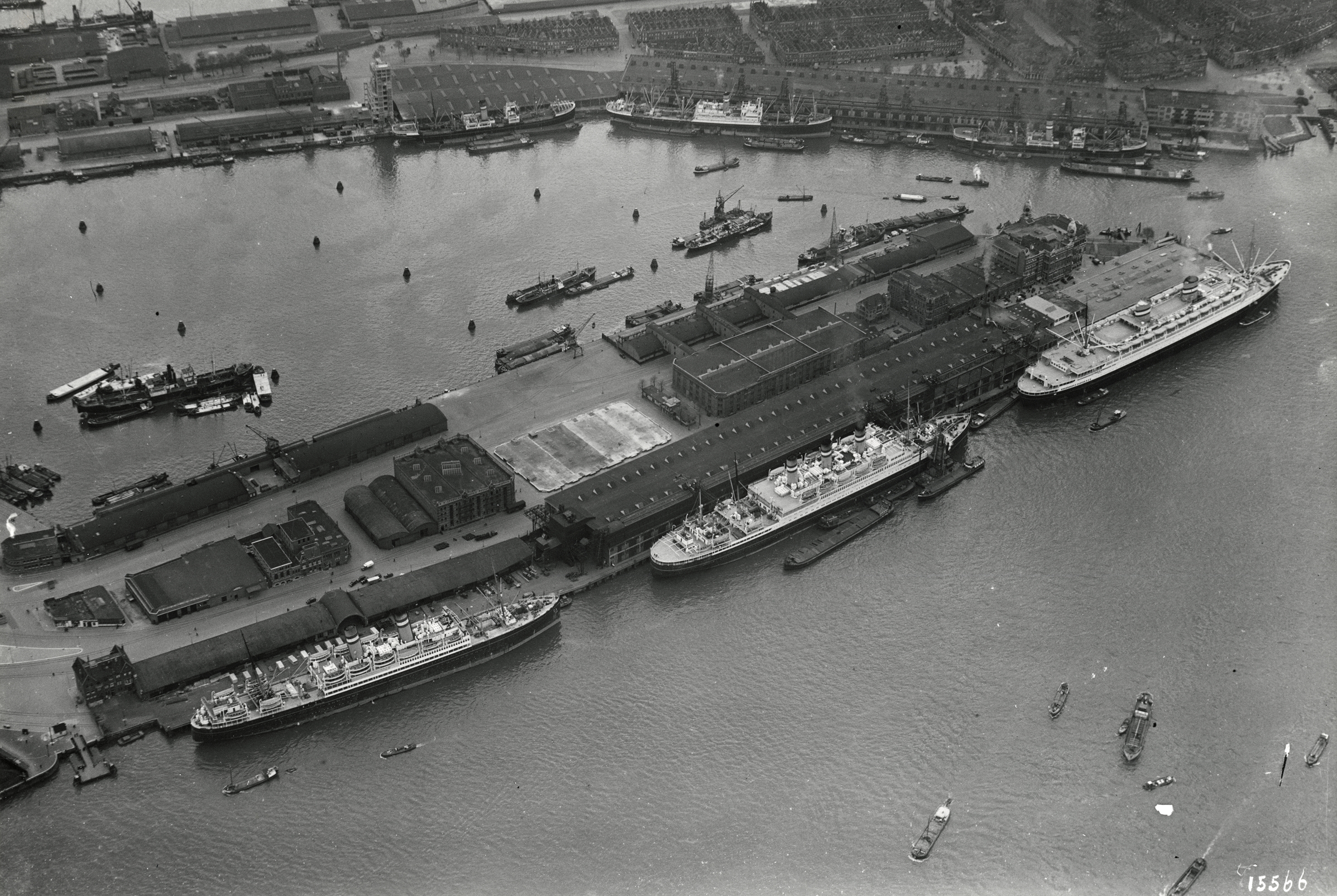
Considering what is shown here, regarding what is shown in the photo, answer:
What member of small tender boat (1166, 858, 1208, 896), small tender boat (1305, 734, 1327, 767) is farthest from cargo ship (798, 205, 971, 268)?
small tender boat (1166, 858, 1208, 896)

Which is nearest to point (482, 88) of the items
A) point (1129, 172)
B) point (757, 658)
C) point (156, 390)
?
point (156, 390)

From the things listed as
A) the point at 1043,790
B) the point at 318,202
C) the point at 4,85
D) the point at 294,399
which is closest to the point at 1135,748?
the point at 1043,790

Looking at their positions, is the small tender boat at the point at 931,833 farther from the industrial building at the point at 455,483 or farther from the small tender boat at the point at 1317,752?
the industrial building at the point at 455,483

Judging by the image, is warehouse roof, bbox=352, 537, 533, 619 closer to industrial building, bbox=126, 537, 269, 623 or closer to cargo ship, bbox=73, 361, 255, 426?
industrial building, bbox=126, 537, 269, 623

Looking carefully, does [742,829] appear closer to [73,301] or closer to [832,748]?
[832,748]

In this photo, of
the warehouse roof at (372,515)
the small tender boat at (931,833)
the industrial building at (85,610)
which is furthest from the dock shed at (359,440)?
the small tender boat at (931,833)

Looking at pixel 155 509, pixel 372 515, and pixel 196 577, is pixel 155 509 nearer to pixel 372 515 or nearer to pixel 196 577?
pixel 196 577
